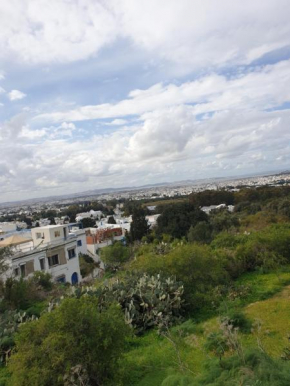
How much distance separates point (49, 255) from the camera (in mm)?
21844

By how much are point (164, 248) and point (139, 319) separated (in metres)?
10.2

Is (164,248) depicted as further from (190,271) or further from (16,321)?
(16,321)

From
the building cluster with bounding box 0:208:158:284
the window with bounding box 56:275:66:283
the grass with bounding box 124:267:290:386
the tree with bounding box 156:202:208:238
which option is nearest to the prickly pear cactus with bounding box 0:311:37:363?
the grass with bounding box 124:267:290:386

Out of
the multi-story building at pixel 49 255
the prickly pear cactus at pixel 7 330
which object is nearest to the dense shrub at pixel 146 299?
the prickly pear cactus at pixel 7 330

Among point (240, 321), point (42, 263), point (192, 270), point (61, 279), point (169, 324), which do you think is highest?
point (192, 270)

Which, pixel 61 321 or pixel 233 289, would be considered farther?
pixel 233 289

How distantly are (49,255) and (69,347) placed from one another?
17487 millimetres

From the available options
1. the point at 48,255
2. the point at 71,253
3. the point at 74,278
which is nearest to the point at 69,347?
the point at 48,255

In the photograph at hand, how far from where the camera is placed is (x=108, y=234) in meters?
38.2

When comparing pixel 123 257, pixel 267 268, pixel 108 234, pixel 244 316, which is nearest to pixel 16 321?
pixel 244 316

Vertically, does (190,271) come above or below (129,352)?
above

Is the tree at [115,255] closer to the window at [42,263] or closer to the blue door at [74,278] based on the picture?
the blue door at [74,278]

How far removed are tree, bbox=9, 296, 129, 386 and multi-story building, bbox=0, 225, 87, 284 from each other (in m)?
14.3

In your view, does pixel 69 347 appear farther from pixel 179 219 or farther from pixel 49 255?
pixel 179 219
